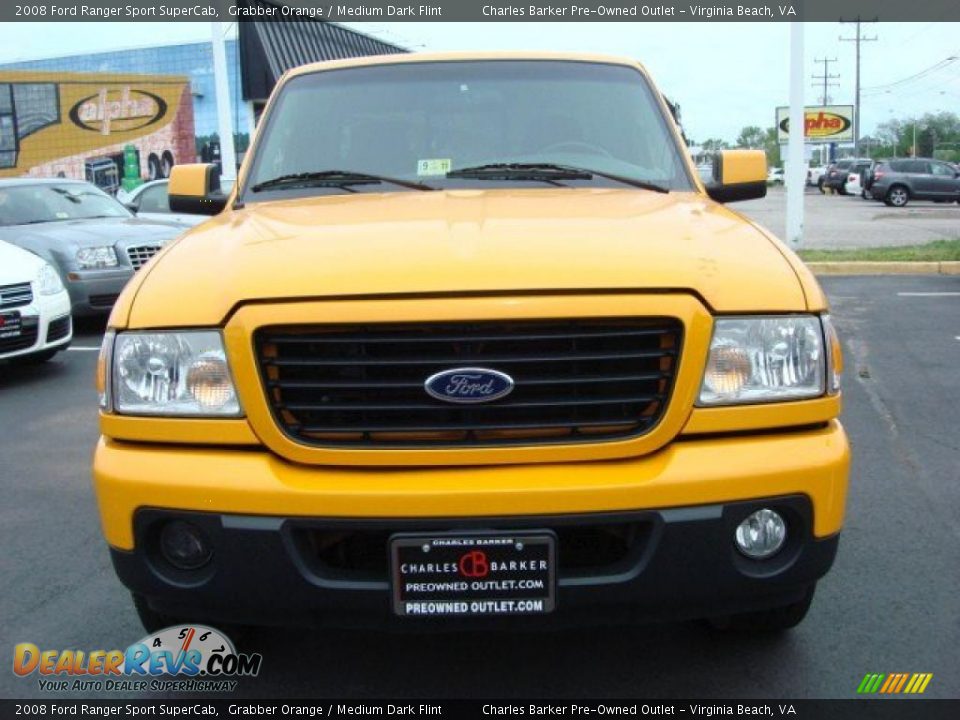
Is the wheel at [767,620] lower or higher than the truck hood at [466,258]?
lower

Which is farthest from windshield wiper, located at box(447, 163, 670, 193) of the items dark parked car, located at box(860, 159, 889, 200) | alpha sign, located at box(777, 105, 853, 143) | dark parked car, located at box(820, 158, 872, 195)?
dark parked car, located at box(820, 158, 872, 195)

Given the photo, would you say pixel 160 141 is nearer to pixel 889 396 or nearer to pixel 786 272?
pixel 889 396

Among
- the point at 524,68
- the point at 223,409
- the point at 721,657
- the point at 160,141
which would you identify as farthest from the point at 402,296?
the point at 160,141

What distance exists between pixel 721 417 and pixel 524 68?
84.8 inches

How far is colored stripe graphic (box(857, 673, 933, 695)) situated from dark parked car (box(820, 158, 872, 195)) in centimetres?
4416

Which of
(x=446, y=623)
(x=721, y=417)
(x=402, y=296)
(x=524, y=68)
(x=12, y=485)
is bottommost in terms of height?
(x=12, y=485)

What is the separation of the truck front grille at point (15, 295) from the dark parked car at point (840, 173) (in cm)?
4148

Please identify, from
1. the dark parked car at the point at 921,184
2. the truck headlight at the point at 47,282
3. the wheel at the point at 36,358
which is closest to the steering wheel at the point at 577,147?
the truck headlight at the point at 47,282

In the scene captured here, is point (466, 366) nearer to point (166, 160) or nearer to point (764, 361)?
point (764, 361)

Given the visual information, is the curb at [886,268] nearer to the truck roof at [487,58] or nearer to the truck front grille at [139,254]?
the truck front grille at [139,254]

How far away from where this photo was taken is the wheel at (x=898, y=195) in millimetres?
34875

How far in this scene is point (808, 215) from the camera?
96.5 feet

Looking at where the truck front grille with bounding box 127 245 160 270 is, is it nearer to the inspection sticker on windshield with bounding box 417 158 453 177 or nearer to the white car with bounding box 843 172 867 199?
the inspection sticker on windshield with bounding box 417 158 453 177

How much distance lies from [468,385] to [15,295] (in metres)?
6.04
